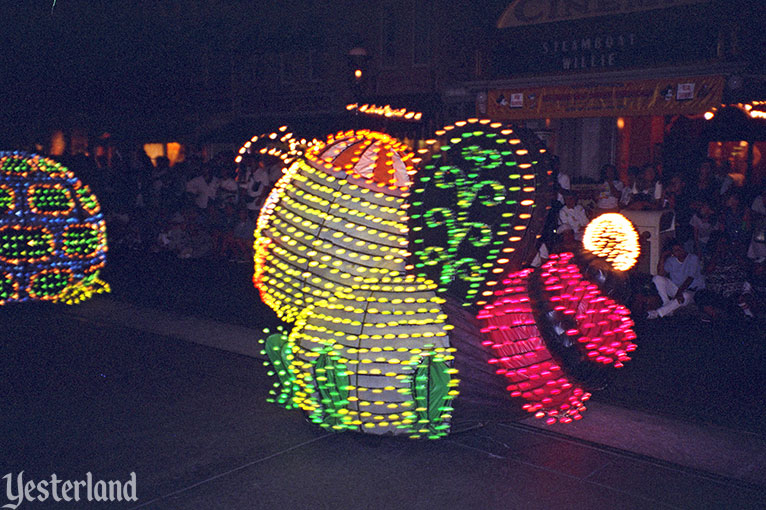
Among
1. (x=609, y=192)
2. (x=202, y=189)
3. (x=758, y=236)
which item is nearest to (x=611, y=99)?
(x=609, y=192)

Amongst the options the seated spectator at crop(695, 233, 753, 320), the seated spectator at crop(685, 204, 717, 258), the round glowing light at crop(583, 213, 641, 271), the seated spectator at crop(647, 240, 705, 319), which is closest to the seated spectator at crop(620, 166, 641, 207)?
the seated spectator at crop(685, 204, 717, 258)

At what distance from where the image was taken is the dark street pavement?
13.9 ft

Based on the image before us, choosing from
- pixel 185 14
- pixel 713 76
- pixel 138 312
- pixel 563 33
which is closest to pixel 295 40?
pixel 185 14

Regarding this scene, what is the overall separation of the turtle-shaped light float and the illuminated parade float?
16.4 feet

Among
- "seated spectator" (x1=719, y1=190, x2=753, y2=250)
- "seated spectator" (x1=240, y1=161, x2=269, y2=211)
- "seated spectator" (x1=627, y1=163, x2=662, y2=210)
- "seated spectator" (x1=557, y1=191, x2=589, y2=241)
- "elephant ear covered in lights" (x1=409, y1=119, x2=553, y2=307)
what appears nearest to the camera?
"elephant ear covered in lights" (x1=409, y1=119, x2=553, y2=307)

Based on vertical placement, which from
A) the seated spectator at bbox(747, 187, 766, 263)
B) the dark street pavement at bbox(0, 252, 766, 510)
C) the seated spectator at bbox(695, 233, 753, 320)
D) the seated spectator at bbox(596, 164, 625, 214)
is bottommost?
the dark street pavement at bbox(0, 252, 766, 510)

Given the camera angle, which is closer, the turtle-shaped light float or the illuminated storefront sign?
the turtle-shaped light float

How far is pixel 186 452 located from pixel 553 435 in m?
2.37

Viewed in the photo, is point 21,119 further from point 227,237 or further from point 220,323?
point 220,323

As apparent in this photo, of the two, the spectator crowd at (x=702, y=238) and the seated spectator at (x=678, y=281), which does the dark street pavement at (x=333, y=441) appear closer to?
the spectator crowd at (x=702, y=238)

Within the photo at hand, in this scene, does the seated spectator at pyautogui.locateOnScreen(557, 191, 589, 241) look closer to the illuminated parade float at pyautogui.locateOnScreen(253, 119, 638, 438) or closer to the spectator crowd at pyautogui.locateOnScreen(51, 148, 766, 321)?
the spectator crowd at pyautogui.locateOnScreen(51, 148, 766, 321)

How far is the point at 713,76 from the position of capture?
14859 mm

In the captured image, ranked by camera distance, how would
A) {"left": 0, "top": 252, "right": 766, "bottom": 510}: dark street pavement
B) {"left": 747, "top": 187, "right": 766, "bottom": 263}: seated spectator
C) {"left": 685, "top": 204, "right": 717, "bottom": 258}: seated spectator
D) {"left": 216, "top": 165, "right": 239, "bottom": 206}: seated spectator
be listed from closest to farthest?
{"left": 0, "top": 252, "right": 766, "bottom": 510}: dark street pavement
{"left": 747, "top": 187, "right": 766, "bottom": 263}: seated spectator
{"left": 685, "top": 204, "right": 717, "bottom": 258}: seated spectator
{"left": 216, "top": 165, "right": 239, "bottom": 206}: seated spectator

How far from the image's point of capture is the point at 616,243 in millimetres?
5352
